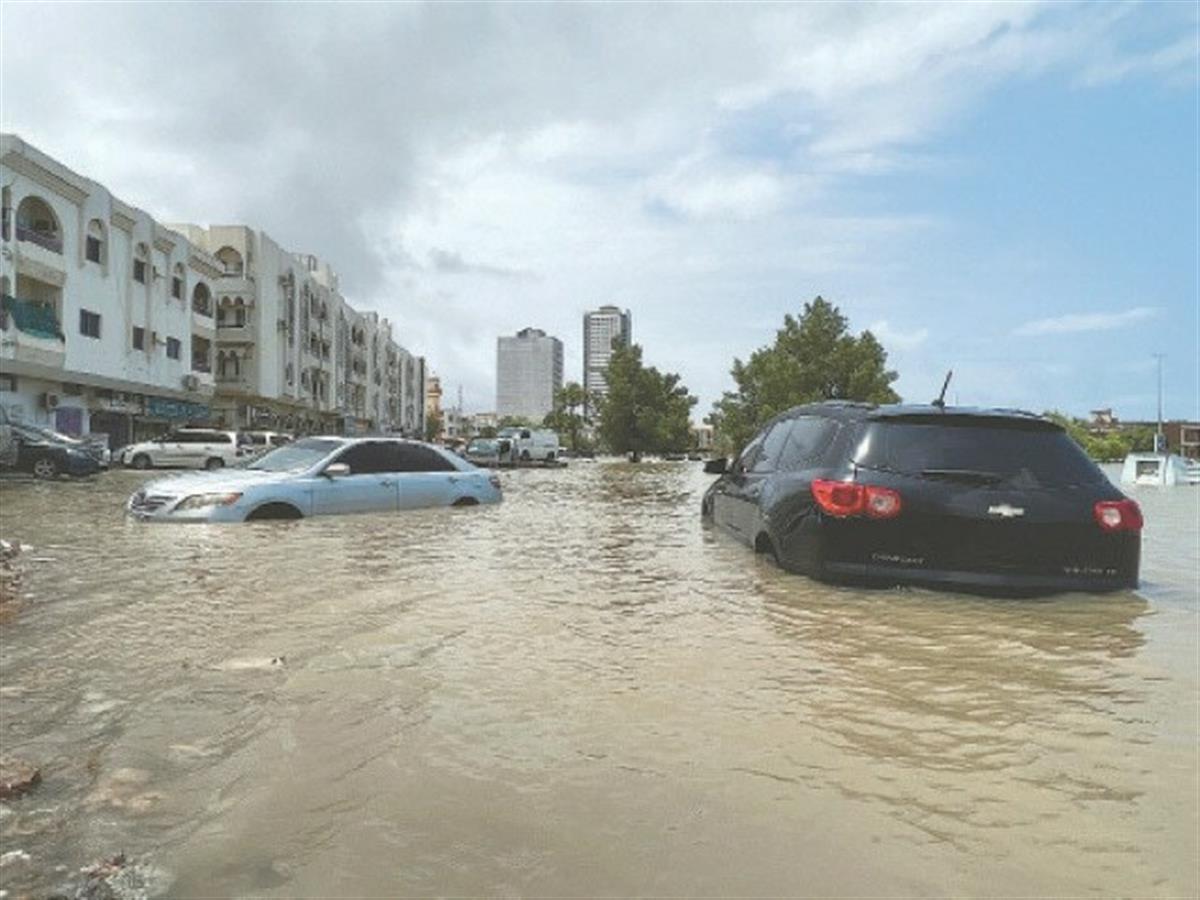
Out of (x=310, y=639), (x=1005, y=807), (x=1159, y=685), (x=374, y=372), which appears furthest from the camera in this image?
(x=374, y=372)

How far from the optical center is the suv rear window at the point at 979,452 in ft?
18.8

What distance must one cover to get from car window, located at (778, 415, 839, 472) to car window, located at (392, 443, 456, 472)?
268 inches

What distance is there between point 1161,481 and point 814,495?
43315 millimetres

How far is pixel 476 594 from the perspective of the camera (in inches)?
247

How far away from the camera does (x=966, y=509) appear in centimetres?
560

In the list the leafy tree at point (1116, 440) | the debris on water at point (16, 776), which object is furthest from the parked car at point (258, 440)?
the leafy tree at point (1116, 440)

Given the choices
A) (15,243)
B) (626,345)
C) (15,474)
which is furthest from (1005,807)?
(626,345)

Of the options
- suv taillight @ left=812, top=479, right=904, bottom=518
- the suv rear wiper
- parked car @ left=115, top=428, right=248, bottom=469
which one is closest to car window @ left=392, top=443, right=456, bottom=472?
suv taillight @ left=812, top=479, right=904, bottom=518

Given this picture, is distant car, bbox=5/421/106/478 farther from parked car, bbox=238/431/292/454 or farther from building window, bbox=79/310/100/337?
building window, bbox=79/310/100/337

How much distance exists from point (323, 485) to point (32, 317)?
28366 millimetres

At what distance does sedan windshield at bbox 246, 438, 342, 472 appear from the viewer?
11.5m

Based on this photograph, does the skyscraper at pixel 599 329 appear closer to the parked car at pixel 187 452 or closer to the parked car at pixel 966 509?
the parked car at pixel 187 452

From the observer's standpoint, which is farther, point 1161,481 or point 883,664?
point 1161,481

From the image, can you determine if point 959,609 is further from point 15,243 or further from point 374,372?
point 374,372
